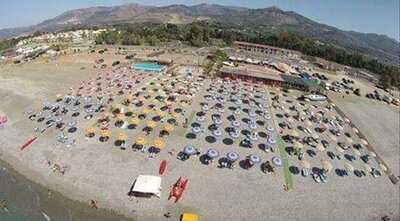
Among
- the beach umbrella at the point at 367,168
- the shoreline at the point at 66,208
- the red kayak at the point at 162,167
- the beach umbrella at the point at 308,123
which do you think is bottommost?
the shoreline at the point at 66,208

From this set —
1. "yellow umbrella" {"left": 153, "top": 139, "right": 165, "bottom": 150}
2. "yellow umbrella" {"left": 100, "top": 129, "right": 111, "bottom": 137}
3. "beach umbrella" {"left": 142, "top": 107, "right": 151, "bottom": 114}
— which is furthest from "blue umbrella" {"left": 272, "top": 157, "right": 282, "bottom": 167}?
"yellow umbrella" {"left": 100, "top": 129, "right": 111, "bottom": 137}

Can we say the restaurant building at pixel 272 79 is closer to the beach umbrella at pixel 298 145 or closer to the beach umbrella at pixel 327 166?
the beach umbrella at pixel 298 145

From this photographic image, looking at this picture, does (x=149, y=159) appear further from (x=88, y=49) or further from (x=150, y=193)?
(x=88, y=49)

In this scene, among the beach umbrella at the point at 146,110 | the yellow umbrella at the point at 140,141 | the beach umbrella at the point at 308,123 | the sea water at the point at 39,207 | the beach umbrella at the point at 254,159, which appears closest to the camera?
the sea water at the point at 39,207

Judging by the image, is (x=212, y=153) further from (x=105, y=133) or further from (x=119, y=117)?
(x=119, y=117)

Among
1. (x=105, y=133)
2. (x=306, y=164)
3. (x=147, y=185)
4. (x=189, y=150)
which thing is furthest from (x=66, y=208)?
(x=306, y=164)

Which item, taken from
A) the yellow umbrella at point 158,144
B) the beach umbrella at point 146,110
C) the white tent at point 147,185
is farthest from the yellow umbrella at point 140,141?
the beach umbrella at point 146,110
